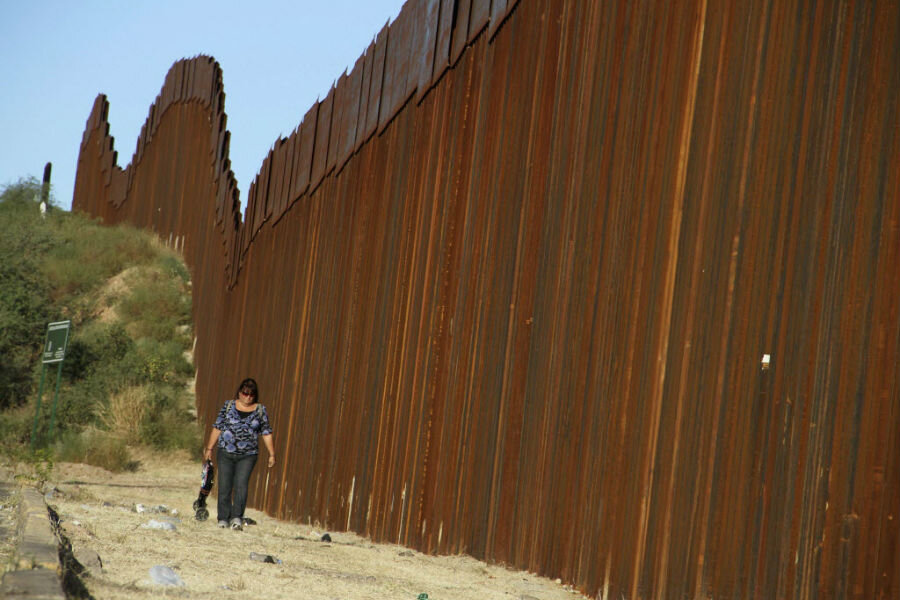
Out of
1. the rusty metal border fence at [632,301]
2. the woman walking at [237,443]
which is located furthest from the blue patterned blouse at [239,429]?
the rusty metal border fence at [632,301]

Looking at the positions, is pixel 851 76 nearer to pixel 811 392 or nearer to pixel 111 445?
pixel 811 392

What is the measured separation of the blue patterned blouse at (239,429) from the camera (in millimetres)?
10273

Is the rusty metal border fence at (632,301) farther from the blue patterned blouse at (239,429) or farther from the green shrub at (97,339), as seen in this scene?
the green shrub at (97,339)

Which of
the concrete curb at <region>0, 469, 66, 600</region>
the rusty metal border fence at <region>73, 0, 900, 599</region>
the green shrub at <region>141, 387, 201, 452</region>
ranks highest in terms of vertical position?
the rusty metal border fence at <region>73, 0, 900, 599</region>

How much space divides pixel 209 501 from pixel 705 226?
35.5 feet

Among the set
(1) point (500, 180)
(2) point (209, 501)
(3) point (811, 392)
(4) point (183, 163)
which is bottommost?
(2) point (209, 501)

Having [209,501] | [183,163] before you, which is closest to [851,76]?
[209,501]

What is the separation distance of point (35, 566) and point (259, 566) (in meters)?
2.62

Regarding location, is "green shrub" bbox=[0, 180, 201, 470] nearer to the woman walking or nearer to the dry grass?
the dry grass

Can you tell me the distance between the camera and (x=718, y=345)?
5.89 meters

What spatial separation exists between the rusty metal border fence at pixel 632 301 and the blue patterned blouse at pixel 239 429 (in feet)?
3.22

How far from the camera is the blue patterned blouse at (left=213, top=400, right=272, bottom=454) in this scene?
1027 centimetres

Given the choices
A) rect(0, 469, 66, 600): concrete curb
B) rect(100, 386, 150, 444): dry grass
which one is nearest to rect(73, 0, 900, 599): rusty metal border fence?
rect(0, 469, 66, 600): concrete curb

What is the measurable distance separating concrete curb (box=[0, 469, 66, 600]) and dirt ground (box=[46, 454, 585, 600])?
0.86 feet
